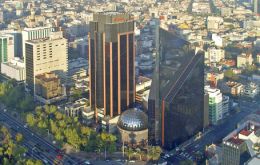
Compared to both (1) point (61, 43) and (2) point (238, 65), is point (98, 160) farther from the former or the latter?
(2) point (238, 65)

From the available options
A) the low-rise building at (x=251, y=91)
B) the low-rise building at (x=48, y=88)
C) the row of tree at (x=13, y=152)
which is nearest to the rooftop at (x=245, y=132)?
the row of tree at (x=13, y=152)

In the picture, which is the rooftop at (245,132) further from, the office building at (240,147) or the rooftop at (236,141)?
the rooftop at (236,141)

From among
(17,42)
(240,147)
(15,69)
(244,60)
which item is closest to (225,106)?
(240,147)

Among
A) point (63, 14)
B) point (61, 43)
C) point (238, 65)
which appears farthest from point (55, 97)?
point (63, 14)

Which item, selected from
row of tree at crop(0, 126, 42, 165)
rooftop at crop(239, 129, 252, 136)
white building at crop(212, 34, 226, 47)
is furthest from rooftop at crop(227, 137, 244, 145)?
white building at crop(212, 34, 226, 47)

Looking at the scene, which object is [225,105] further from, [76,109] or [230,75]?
[76,109]
